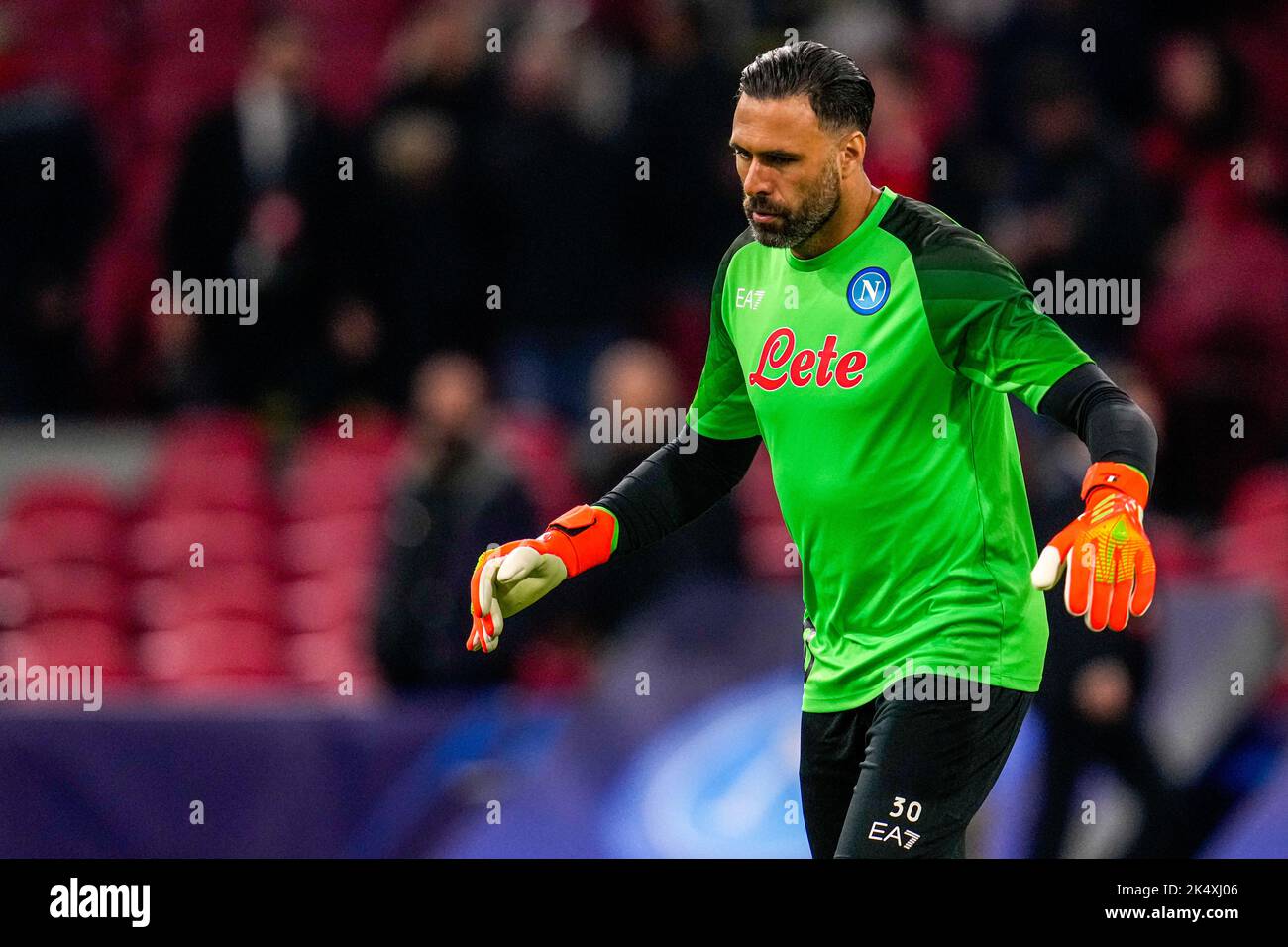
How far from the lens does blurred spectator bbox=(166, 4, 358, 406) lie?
9.55 m

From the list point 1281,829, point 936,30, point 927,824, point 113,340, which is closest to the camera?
point 927,824

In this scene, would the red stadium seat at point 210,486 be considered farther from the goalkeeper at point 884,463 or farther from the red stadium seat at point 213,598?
the goalkeeper at point 884,463

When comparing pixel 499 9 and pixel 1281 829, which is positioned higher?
pixel 499 9

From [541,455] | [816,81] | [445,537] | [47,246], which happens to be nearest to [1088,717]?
[445,537]

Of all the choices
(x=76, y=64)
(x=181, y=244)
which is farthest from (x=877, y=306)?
(x=76, y=64)

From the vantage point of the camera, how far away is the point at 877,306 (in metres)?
4.42

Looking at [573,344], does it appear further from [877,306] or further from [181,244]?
[877,306]

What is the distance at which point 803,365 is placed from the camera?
4.51 metres

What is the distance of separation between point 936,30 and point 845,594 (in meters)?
7.20

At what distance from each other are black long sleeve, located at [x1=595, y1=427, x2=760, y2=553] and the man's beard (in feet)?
2.14

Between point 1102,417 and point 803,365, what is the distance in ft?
2.44

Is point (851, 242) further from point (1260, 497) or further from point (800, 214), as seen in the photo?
point (1260, 497)

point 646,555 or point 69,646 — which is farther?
point 69,646

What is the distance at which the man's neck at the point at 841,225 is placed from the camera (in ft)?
14.8
